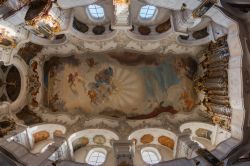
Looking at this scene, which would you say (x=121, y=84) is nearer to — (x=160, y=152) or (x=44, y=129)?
(x=160, y=152)

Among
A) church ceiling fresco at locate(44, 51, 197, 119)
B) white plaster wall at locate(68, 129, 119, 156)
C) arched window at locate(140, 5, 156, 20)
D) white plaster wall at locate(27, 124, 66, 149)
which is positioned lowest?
white plaster wall at locate(68, 129, 119, 156)

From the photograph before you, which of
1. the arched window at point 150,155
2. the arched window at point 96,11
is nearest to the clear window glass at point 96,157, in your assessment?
the arched window at point 150,155

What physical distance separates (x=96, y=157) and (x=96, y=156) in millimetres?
74

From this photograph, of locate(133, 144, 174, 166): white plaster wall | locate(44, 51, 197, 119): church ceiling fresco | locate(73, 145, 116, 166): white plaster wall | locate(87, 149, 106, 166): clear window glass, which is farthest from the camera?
locate(44, 51, 197, 119): church ceiling fresco

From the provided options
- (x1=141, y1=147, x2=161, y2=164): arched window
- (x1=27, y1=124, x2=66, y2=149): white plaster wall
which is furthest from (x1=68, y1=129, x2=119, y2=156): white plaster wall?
(x1=141, y1=147, x2=161, y2=164): arched window

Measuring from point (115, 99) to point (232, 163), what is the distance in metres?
8.55

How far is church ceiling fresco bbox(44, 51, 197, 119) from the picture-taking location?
1694 centimetres

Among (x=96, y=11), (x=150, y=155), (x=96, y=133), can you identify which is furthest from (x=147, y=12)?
(x=150, y=155)

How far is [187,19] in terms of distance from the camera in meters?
12.8

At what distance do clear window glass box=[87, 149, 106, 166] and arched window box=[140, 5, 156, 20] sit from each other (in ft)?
26.4

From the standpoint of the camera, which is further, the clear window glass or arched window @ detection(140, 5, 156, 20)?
arched window @ detection(140, 5, 156, 20)

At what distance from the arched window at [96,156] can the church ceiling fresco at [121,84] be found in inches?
94.1

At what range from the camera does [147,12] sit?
15430mm

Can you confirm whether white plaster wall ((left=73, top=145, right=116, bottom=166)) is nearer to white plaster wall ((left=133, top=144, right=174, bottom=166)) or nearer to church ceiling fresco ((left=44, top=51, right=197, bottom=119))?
white plaster wall ((left=133, top=144, right=174, bottom=166))
